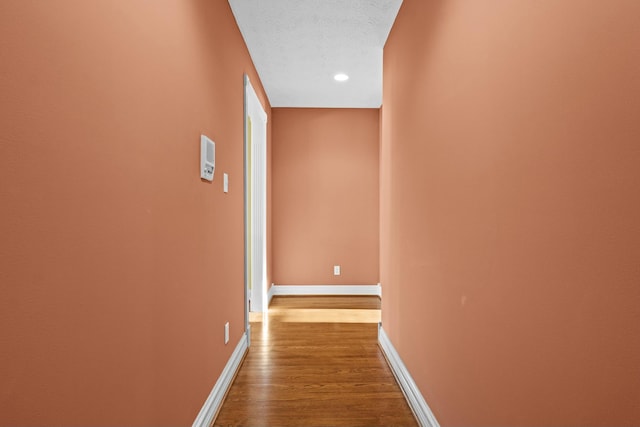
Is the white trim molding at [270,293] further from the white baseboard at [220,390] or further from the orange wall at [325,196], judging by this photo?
the white baseboard at [220,390]

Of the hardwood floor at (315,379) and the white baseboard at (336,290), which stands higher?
the white baseboard at (336,290)

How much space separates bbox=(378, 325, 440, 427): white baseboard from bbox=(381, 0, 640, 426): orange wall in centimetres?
10

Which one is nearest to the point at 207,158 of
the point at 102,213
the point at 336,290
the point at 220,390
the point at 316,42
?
the point at 102,213

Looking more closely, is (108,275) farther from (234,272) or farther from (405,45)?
(405,45)

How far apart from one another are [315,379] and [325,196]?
2.93 m

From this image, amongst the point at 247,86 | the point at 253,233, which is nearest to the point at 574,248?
the point at 247,86

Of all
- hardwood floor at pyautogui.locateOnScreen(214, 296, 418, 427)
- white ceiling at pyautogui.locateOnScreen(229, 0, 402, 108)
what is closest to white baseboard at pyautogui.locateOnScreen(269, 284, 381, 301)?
hardwood floor at pyautogui.locateOnScreen(214, 296, 418, 427)

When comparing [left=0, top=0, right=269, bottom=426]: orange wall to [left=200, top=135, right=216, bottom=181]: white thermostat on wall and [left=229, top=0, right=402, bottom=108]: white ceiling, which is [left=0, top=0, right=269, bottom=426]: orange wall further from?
[left=229, top=0, right=402, bottom=108]: white ceiling

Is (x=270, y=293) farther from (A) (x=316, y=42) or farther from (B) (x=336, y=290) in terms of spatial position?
(A) (x=316, y=42)

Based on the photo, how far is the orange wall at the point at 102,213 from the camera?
2.34ft

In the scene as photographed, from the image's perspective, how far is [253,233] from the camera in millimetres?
4340

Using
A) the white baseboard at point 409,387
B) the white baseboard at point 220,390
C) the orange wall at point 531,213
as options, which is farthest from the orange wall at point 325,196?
the orange wall at point 531,213

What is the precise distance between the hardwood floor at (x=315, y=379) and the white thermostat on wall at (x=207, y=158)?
4.42 feet

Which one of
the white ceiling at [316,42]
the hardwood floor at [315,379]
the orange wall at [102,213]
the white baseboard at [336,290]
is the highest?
the white ceiling at [316,42]
